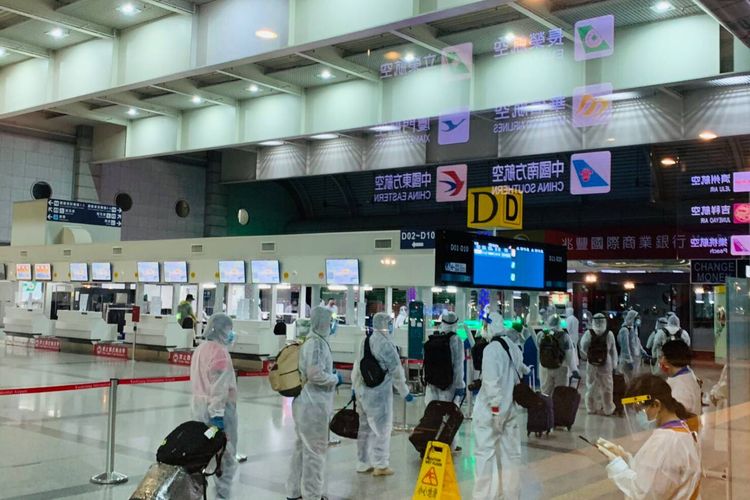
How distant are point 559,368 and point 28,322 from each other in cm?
1641

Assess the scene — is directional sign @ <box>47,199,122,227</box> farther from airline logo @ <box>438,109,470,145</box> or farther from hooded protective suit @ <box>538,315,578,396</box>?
airline logo @ <box>438,109,470,145</box>

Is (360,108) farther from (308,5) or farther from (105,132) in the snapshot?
(105,132)

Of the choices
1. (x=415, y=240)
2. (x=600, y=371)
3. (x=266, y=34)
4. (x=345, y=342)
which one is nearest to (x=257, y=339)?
(x=345, y=342)

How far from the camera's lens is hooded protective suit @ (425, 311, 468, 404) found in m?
8.08

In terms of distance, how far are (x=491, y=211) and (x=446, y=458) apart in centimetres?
315

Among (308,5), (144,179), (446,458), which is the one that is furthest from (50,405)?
(144,179)

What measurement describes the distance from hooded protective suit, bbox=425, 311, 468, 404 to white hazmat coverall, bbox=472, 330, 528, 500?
223cm

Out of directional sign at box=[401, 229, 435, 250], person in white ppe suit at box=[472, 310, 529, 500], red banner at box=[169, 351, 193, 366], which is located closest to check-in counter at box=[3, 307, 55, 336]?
red banner at box=[169, 351, 193, 366]

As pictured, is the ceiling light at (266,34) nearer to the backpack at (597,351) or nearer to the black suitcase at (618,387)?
the backpack at (597,351)

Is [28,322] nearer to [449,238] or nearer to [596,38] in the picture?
[449,238]

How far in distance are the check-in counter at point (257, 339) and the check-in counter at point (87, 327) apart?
18.0ft

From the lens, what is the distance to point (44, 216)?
20.3 meters

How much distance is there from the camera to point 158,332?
18328 mm

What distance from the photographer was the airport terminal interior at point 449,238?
530 centimetres
